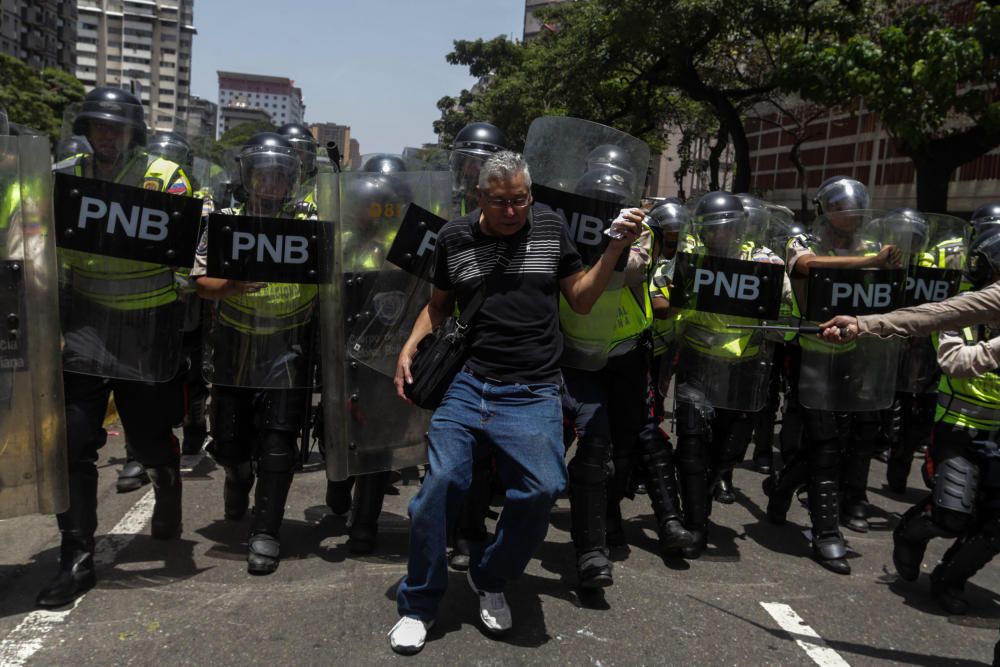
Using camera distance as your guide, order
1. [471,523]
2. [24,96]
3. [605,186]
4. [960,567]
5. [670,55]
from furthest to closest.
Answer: [24,96] < [670,55] < [471,523] < [960,567] < [605,186]

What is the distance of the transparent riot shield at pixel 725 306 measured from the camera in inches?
176

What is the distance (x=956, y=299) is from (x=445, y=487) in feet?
6.66

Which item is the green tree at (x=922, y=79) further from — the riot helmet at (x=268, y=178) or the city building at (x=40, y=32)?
the city building at (x=40, y=32)

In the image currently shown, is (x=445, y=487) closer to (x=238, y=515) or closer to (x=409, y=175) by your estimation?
(x=409, y=175)

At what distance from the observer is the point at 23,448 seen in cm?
347

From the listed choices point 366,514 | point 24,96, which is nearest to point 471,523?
point 366,514

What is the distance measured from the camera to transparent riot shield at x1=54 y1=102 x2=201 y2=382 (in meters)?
3.62

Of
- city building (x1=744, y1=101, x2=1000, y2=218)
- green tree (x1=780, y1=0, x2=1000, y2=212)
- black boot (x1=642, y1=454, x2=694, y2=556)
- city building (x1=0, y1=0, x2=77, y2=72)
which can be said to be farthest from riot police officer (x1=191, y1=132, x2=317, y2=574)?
city building (x1=0, y1=0, x2=77, y2=72)

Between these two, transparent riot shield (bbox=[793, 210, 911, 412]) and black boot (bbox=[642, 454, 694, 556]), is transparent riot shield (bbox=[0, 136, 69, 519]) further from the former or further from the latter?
transparent riot shield (bbox=[793, 210, 911, 412])

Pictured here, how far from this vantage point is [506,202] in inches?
134

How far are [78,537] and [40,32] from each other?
3446 inches

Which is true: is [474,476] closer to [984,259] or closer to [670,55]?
[984,259]

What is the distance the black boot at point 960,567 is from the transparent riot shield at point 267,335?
115 inches

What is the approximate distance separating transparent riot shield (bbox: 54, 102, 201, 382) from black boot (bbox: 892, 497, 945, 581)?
334 centimetres
